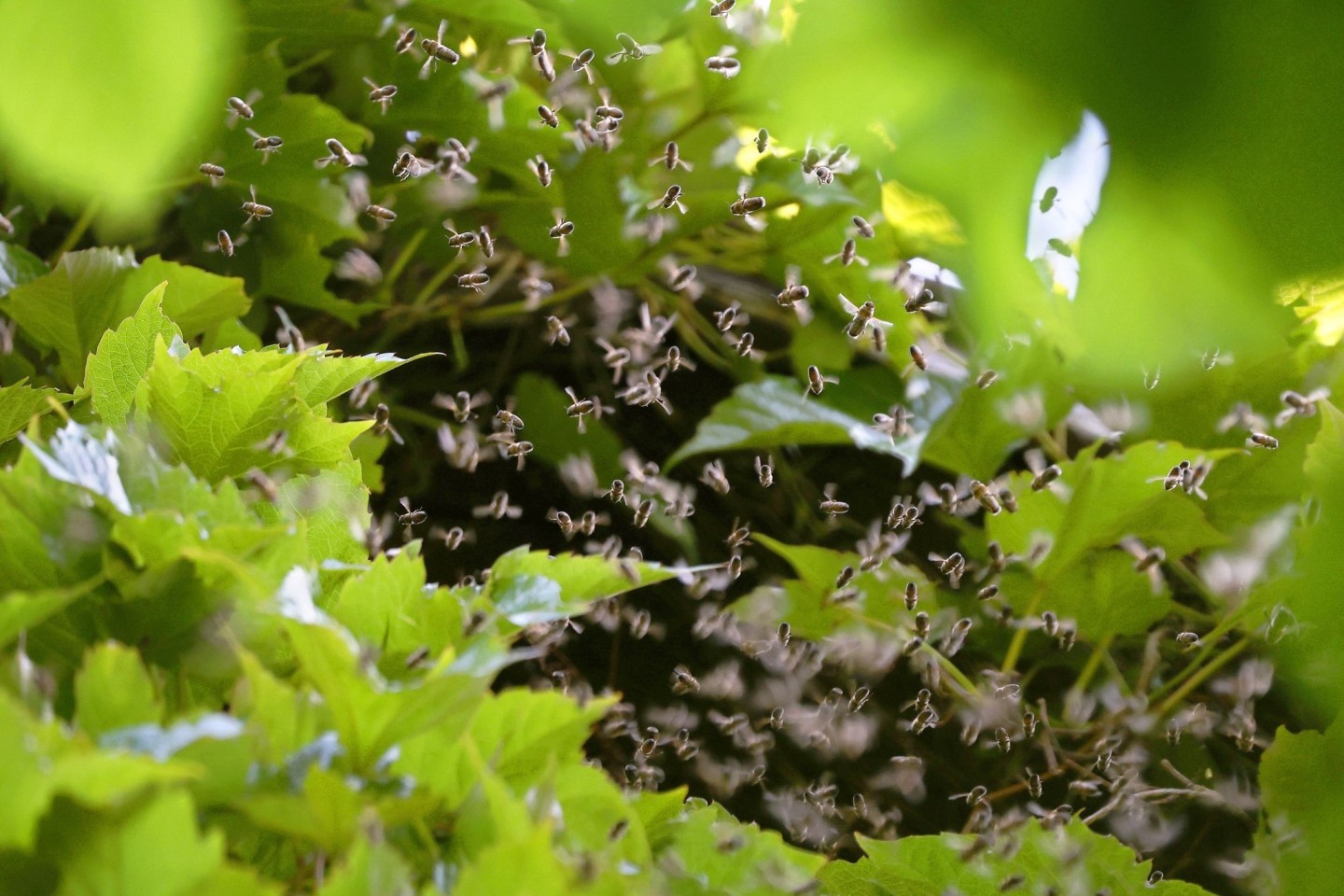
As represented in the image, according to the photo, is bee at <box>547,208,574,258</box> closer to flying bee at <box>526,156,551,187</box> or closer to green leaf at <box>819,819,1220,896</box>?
flying bee at <box>526,156,551,187</box>

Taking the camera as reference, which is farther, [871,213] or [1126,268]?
[871,213]

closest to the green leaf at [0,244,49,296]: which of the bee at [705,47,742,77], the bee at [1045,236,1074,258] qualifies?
the bee at [705,47,742,77]

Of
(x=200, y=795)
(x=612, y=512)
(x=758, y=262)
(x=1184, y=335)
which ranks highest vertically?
(x=1184, y=335)

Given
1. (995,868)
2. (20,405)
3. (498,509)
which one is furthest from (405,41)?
(995,868)

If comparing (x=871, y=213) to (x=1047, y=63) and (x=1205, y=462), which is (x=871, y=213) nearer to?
(x=1205, y=462)

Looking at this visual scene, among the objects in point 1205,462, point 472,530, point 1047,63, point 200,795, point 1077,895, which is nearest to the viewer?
point 1047,63

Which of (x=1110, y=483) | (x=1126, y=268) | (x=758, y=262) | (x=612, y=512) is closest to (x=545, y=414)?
(x=612, y=512)

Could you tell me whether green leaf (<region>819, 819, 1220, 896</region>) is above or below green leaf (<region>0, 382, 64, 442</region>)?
below
